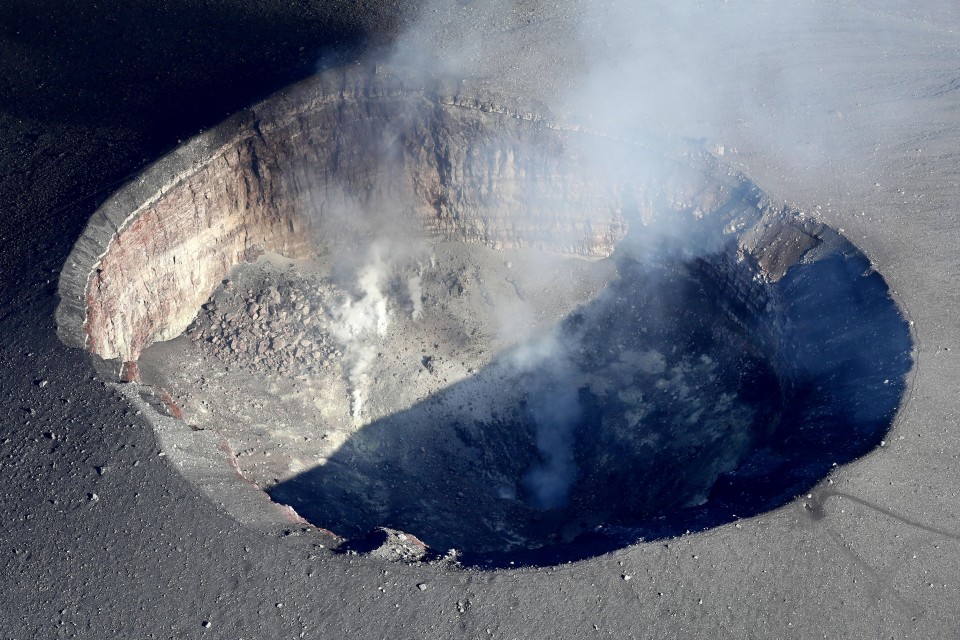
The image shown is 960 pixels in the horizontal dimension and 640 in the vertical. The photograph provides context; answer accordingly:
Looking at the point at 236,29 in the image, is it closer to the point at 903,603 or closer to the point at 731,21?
the point at 731,21

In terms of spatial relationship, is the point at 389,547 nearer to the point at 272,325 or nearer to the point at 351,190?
the point at 272,325

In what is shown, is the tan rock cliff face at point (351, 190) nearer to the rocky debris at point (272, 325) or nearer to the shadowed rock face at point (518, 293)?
the shadowed rock face at point (518, 293)

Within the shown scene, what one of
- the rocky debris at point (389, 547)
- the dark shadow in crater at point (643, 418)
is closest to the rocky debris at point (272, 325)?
the dark shadow in crater at point (643, 418)

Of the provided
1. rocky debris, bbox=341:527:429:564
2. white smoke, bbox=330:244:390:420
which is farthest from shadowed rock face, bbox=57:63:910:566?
rocky debris, bbox=341:527:429:564

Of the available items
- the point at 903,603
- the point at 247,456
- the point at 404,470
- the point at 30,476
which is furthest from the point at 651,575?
the point at 30,476

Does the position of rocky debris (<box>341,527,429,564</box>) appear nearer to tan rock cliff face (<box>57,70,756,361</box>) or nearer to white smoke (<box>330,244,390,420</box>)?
white smoke (<box>330,244,390,420</box>)
